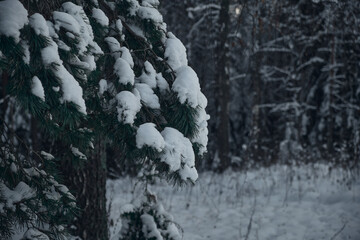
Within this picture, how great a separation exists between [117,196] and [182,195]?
1.41 metres

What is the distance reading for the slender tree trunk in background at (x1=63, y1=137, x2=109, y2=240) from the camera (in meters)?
3.55

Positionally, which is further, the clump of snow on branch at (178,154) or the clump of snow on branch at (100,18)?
the clump of snow on branch at (100,18)

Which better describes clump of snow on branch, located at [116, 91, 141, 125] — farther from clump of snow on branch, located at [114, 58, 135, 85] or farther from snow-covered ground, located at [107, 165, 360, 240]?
snow-covered ground, located at [107, 165, 360, 240]

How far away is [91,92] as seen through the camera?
6.97 ft

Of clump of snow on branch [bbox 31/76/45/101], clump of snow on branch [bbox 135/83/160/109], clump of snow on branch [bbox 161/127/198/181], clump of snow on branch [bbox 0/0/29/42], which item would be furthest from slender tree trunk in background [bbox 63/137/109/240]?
clump of snow on branch [bbox 0/0/29/42]

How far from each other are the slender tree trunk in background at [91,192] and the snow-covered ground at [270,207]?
0.31 metres

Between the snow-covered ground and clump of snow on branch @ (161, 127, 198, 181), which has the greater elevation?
clump of snow on branch @ (161, 127, 198, 181)

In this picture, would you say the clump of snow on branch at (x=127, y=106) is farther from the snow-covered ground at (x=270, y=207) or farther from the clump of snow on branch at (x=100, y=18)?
the snow-covered ground at (x=270, y=207)

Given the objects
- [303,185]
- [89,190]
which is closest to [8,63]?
[89,190]

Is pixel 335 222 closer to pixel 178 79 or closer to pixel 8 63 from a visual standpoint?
pixel 178 79

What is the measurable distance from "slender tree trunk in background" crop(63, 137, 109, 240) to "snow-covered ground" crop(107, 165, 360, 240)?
1.00ft

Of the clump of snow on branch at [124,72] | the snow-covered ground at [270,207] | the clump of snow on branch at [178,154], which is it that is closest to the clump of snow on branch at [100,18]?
the clump of snow on branch at [124,72]

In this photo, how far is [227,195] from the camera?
627 cm

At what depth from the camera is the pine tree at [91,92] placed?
1.57 meters
